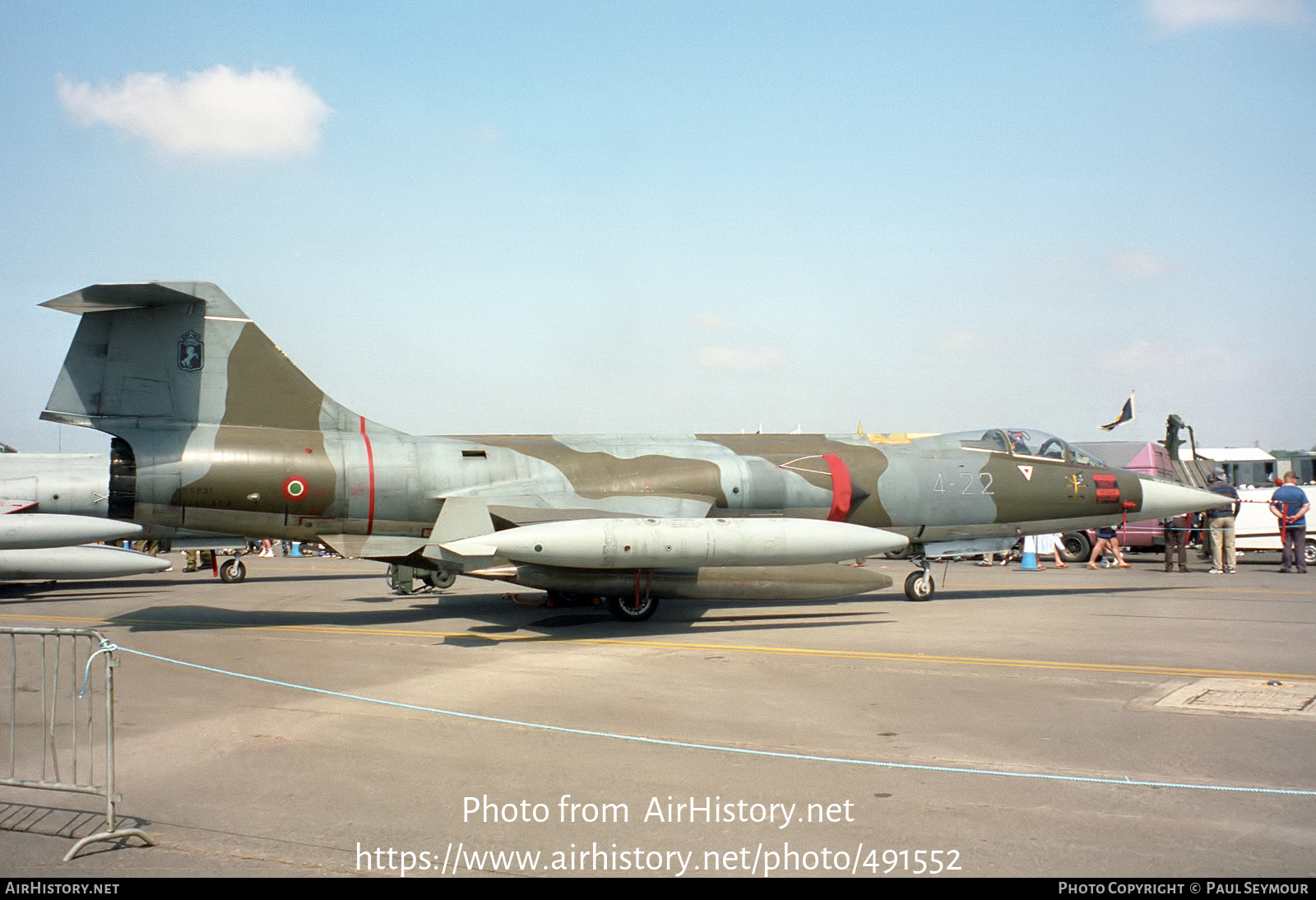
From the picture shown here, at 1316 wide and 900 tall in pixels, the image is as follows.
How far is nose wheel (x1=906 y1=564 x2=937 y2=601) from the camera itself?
1547 cm

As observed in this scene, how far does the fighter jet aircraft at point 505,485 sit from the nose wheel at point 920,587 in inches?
1.2

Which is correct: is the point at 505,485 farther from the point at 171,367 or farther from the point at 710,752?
the point at 710,752

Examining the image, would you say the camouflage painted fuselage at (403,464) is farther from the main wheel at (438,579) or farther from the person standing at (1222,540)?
the person standing at (1222,540)

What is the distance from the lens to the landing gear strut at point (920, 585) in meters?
15.5

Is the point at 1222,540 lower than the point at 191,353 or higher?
lower

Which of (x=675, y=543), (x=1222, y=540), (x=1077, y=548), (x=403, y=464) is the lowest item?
(x=1077, y=548)

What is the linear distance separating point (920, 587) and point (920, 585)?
3 centimetres

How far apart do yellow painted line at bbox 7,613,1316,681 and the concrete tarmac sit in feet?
0.19

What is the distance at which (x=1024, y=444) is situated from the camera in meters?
16.0

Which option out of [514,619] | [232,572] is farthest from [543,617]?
[232,572]

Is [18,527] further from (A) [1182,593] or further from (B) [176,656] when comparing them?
(A) [1182,593]

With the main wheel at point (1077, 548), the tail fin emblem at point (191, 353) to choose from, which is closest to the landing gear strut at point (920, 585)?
the tail fin emblem at point (191, 353)

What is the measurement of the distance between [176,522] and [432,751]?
707 centimetres

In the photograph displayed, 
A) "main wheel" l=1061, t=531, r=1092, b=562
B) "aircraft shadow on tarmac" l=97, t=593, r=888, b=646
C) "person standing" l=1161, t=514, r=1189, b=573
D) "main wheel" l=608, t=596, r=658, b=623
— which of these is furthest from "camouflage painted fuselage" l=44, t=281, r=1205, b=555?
"main wheel" l=1061, t=531, r=1092, b=562
